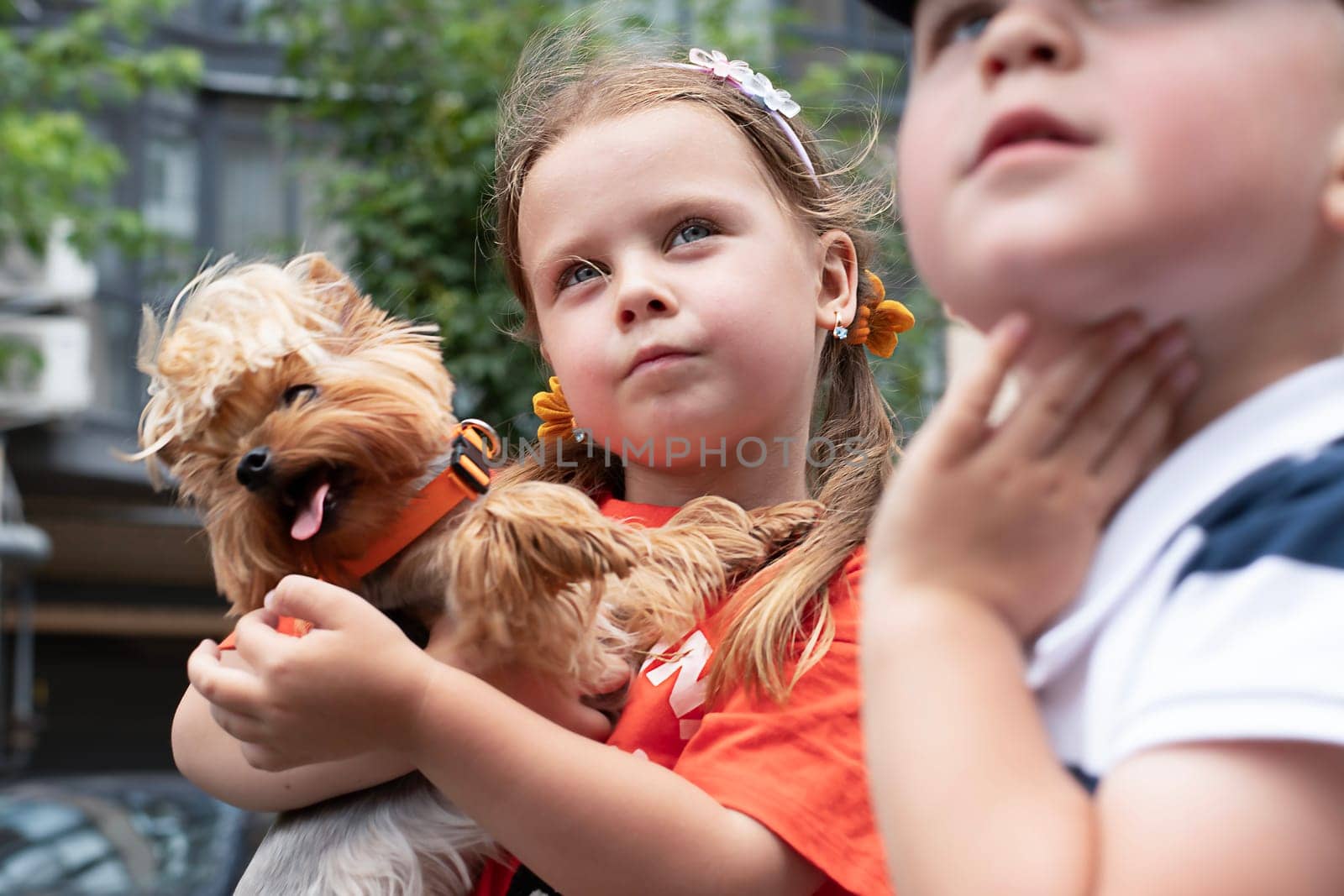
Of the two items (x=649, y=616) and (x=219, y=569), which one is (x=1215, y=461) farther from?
(x=219, y=569)

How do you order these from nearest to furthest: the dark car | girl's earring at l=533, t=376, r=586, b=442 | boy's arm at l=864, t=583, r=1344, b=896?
boy's arm at l=864, t=583, r=1344, b=896, girl's earring at l=533, t=376, r=586, b=442, the dark car

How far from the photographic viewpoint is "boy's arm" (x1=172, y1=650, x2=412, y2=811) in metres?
1.73

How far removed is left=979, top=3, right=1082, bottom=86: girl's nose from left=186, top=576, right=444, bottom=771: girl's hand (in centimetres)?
86

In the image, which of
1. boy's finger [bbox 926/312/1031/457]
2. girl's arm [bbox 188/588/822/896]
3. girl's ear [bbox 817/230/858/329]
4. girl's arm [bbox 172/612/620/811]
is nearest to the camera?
boy's finger [bbox 926/312/1031/457]

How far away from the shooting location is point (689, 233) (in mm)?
1803

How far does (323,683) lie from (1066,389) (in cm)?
86

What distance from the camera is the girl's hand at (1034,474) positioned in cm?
88

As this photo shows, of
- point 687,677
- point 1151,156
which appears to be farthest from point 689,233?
point 1151,156

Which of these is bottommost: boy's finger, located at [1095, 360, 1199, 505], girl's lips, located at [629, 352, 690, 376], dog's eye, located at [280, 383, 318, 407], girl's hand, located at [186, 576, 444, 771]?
girl's hand, located at [186, 576, 444, 771]

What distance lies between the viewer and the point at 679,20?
10.2 meters

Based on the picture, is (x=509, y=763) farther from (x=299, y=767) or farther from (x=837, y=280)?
(x=837, y=280)

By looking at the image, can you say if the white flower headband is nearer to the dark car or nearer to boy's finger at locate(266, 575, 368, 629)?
boy's finger at locate(266, 575, 368, 629)

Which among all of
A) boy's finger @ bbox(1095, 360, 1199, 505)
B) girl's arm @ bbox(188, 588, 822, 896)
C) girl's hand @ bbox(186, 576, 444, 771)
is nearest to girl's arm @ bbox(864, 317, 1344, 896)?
boy's finger @ bbox(1095, 360, 1199, 505)

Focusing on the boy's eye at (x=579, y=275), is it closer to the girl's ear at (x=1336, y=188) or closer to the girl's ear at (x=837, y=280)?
the girl's ear at (x=837, y=280)
